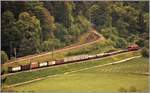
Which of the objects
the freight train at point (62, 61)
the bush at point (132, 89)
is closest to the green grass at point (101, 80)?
the bush at point (132, 89)

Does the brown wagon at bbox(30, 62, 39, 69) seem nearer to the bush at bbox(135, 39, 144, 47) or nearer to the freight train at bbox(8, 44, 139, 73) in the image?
the freight train at bbox(8, 44, 139, 73)

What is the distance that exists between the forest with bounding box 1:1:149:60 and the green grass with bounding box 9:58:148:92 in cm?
33

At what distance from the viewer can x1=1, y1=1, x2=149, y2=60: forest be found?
22.1 ft

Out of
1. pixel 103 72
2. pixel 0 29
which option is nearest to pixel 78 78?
pixel 103 72

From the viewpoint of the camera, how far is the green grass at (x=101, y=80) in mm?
6719

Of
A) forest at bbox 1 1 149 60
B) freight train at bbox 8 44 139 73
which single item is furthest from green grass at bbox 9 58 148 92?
forest at bbox 1 1 149 60

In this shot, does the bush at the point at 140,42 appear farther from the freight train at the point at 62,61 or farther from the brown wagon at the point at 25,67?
the brown wagon at the point at 25,67

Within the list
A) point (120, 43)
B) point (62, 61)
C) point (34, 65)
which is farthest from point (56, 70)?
point (120, 43)

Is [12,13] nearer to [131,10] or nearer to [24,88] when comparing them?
[24,88]

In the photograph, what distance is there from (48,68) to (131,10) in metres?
1.58

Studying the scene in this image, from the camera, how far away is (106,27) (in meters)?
7.05

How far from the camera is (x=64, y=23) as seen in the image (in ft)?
22.9

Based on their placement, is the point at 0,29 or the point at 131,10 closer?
the point at 0,29

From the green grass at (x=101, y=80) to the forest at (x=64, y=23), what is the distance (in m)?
0.33
